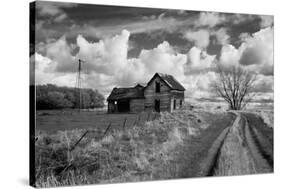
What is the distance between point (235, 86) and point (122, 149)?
324cm

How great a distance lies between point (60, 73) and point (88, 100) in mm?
810

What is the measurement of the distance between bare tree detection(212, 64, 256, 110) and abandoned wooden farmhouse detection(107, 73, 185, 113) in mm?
1042

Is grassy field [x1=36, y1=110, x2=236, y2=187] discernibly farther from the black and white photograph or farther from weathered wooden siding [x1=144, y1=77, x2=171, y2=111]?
weathered wooden siding [x1=144, y1=77, x2=171, y2=111]

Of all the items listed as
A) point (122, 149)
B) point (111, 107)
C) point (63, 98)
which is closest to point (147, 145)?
point (122, 149)

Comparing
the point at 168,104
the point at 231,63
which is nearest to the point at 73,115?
the point at 168,104

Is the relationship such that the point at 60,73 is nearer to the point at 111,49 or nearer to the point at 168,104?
the point at 111,49

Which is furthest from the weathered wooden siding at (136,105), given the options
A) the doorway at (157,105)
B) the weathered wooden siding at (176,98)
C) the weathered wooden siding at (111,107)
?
the weathered wooden siding at (176,98)

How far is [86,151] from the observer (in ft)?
33.3

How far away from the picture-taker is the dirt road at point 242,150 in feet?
36.7

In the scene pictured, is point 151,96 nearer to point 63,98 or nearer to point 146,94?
point 146,94

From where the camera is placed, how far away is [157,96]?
442 inches

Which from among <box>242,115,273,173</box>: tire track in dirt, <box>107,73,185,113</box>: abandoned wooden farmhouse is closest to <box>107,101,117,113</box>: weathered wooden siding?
<box>107,73,185,113</box>: abandoned wooden farmhouse

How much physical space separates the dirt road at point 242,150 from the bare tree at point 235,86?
31 cm

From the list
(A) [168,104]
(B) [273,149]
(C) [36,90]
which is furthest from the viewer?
(B) [273,149]
